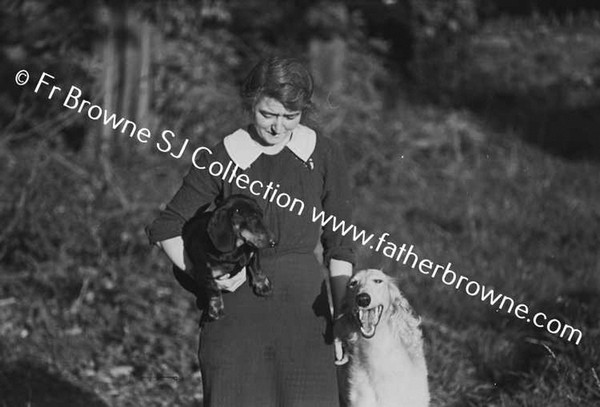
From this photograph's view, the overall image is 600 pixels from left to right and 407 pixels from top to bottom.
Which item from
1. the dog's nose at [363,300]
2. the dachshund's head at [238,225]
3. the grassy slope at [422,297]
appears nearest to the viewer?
the dachshund's head at [238,225]

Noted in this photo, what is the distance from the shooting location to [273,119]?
3418mm

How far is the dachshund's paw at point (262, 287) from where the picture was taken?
3.46m

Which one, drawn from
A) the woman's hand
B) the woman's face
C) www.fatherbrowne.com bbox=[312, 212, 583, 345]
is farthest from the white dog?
www.fatherbrowne.com bbox=[312, 212, 583, 345]

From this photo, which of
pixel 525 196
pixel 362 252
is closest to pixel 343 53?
pixel 525 196

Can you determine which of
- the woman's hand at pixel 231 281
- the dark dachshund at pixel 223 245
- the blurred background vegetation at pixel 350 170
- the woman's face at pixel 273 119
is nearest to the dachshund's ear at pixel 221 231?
the dark dachshund at pixel 223 245

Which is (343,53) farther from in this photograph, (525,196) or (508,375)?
(508,375)

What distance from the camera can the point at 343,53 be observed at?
11242 millimetres

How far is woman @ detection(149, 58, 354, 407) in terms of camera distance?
11.3 ft

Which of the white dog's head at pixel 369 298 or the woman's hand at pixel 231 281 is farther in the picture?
the white dog's head at pixel 369 298

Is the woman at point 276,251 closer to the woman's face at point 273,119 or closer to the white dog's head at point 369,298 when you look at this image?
the woman's face at point 273,119

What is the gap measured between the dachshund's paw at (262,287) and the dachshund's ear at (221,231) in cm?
19

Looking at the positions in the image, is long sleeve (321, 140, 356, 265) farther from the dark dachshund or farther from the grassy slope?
the grassy slope

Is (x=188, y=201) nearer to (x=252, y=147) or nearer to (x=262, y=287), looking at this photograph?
(x=252, y=147)

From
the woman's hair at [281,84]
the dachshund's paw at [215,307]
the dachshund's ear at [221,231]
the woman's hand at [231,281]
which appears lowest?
the dachshund's paw at [215,307]
